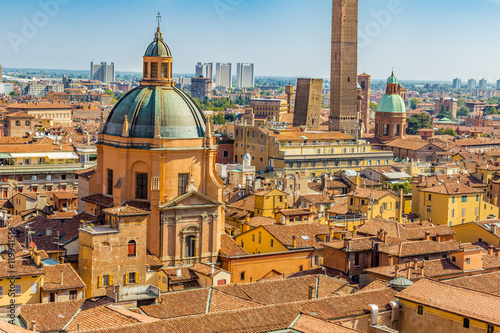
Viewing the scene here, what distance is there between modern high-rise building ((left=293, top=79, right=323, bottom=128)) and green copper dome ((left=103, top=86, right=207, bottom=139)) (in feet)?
243

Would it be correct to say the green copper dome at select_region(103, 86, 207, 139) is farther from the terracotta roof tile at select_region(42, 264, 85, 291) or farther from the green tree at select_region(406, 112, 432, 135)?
the green tree at select_region(406, 112, 432, 135)

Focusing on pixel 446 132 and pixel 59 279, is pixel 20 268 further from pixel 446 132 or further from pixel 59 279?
pixel 446 132

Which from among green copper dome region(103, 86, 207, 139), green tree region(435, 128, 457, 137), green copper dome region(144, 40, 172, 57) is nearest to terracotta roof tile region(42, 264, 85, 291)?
green copper dome region(103, 86, 207, 139)

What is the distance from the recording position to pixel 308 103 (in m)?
113

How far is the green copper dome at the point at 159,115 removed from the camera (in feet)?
126

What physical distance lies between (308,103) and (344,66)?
45.2ft

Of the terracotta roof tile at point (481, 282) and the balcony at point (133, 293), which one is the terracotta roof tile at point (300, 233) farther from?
the balcony at point (133, 293)

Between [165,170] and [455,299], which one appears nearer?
[455,299]

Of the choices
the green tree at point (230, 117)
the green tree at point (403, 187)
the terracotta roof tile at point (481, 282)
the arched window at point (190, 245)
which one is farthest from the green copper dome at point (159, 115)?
the green tree at point (230, 117)

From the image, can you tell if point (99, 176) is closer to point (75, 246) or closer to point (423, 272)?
point (75, 246)

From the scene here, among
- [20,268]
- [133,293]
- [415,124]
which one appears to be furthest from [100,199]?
[415,124]

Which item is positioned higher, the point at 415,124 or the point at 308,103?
the point at 308,103

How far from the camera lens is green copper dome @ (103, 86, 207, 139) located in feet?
126

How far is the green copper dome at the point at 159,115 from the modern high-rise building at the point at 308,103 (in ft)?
243
